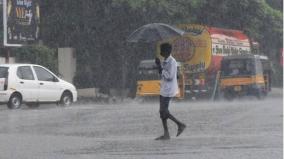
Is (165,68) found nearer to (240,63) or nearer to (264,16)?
(240,63)

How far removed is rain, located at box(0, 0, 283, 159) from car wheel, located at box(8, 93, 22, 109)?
0.03m

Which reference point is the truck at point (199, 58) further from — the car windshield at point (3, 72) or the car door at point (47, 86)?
the car windshield at point (3, 72)

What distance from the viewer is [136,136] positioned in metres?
13.6

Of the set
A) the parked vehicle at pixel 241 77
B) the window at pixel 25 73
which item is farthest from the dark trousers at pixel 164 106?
the parked vehicle at pixel 241 77

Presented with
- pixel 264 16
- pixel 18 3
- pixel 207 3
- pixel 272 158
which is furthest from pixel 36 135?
pixel 264 16

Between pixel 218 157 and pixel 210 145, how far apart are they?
4.97 feet

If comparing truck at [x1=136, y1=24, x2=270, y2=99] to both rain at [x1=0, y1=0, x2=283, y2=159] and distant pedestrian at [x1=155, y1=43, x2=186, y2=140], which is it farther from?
distant pedestrian at [x1=155, y1=43, x2=186, y2=140]

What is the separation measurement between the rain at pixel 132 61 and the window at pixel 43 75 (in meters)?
0.07

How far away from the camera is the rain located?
19.3 meters

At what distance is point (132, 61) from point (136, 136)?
23.2 metres

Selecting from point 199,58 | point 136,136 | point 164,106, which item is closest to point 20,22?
point 199,58

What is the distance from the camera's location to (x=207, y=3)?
117 ft

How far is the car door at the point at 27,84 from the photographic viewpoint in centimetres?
2356

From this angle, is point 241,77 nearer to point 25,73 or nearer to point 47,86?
point 47,86
